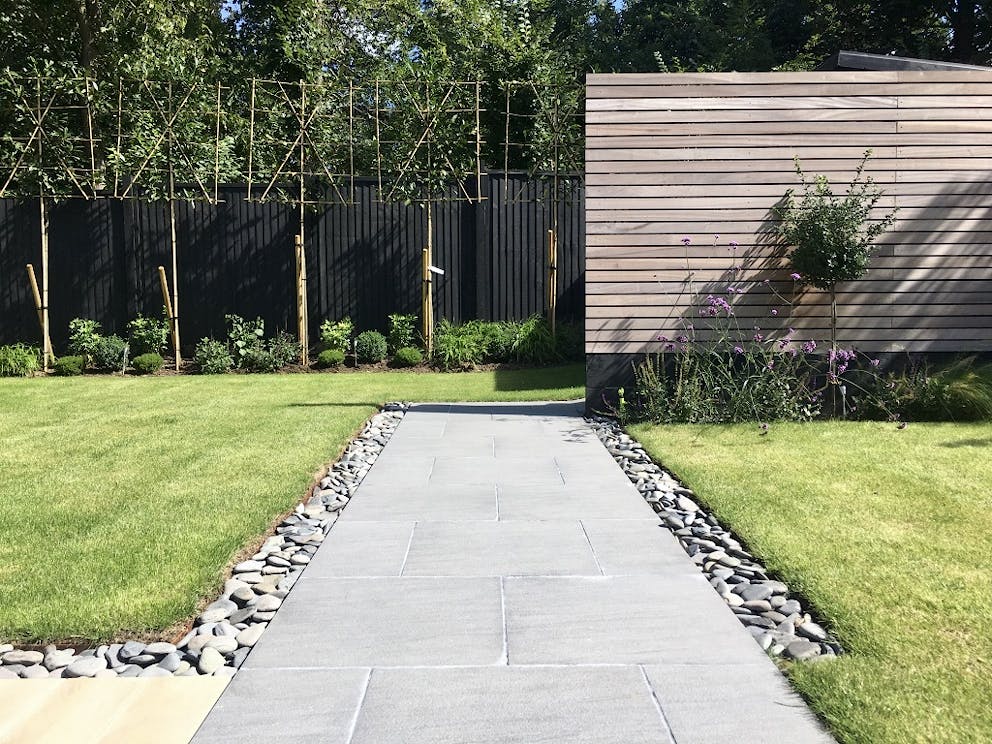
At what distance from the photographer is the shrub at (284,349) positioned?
36.6 ft

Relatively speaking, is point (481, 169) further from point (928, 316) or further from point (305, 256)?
point (928, 316)

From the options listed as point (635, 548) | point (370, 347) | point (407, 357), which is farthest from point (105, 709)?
point (370, 347)

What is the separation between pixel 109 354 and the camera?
1088 cm

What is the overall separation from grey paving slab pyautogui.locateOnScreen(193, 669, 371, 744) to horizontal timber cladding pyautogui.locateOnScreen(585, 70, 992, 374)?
5076 mm

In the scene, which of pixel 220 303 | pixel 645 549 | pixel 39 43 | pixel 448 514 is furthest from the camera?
pixel 39 43

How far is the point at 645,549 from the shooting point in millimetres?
3664

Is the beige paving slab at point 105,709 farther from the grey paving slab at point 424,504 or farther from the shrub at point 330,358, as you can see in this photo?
the shrub at point 330,358

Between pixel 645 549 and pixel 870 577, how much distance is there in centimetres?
91

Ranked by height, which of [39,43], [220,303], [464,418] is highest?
[39,43]

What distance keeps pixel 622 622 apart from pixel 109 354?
32.0ft

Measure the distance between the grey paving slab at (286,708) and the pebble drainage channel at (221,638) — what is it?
179 millimetres

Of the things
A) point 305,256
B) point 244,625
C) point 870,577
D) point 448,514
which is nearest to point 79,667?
point 244,625

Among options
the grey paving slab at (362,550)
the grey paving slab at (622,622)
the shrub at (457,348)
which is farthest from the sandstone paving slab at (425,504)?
the shrub at (457,348)

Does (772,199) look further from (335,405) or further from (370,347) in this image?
(370,347)
